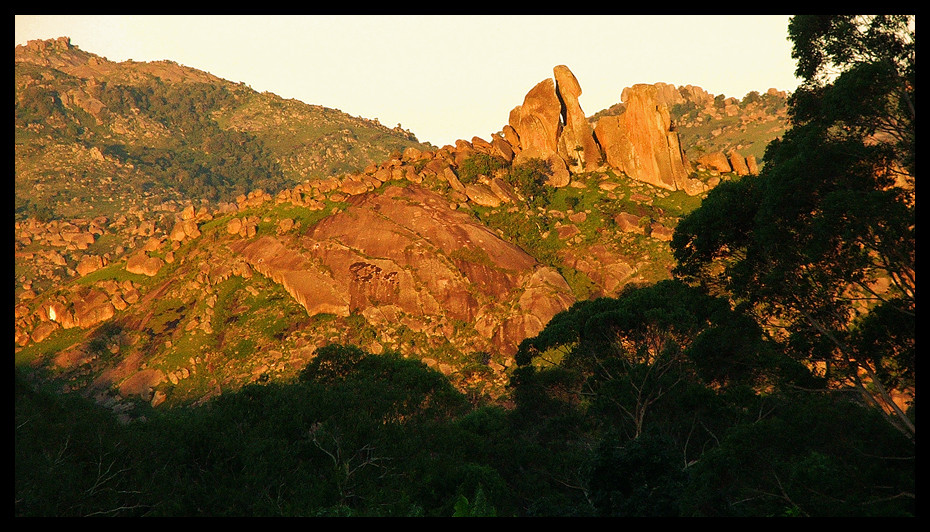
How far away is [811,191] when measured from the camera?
21484 millimetres

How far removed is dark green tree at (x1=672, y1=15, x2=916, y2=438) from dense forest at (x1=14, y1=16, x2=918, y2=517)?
0.07 meters

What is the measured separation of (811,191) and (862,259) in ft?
8.79

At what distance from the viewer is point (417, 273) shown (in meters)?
70.7

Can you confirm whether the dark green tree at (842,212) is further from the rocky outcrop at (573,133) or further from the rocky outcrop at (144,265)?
the rocky outcrop at (144,265)

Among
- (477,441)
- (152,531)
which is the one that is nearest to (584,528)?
(152,531)

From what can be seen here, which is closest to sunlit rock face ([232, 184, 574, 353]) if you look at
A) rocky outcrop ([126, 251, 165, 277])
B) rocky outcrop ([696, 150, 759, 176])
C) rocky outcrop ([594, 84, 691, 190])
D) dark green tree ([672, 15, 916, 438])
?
rocky outcrop ([126, 251, 165, 277])

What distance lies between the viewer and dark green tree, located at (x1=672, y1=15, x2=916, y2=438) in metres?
20.1

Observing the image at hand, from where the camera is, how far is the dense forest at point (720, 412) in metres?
20.5

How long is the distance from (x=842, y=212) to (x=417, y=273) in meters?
53.4

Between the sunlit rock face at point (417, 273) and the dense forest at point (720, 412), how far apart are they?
28.3 metres

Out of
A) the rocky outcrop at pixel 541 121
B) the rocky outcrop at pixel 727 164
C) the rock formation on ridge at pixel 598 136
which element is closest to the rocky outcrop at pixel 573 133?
the rock formation on ridge at pixel 598 136

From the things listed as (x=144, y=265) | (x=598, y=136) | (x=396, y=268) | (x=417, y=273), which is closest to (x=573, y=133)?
(x=598, y=136)

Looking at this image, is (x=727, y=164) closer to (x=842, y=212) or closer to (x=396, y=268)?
(x=396, y=268)
